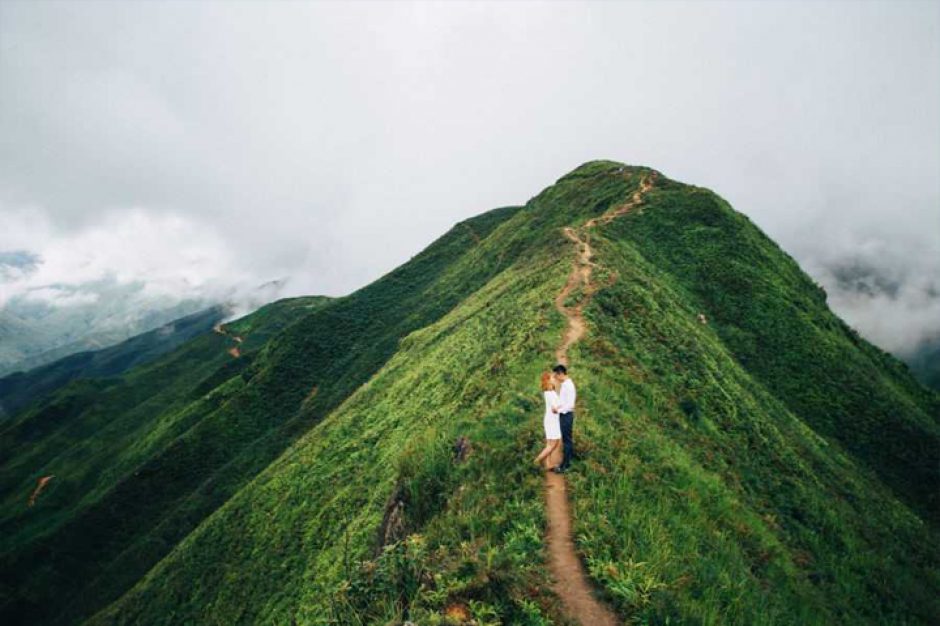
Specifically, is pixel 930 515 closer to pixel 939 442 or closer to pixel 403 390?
pixel 939 442

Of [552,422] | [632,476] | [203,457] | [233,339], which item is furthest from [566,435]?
[233,339]

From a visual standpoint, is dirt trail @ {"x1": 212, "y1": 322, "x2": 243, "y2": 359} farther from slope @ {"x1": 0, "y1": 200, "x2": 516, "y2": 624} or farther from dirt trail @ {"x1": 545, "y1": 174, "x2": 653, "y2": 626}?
dirt trail @ {"x1": 545, "y1": 174, "x2": 653, "y2": 626}

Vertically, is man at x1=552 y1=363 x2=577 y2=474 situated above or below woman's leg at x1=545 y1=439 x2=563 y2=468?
above

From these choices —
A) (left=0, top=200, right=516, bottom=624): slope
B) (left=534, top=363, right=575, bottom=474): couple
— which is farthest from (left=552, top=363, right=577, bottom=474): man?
(left=0, top=200, right=516, bottom=624): slope

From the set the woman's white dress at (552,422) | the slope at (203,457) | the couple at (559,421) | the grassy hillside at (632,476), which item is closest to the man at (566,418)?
the couple at (559,421)

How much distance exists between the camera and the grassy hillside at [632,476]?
8859 mm

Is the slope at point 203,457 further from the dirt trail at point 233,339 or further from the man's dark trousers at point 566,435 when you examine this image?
the man's dark trousers at point 566,435

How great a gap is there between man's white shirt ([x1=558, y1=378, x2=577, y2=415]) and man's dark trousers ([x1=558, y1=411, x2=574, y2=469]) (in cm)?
13

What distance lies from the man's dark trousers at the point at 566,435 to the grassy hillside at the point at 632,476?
370 mm

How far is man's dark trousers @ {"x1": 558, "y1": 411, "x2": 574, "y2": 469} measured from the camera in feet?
38.3

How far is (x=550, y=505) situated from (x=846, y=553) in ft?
47.8

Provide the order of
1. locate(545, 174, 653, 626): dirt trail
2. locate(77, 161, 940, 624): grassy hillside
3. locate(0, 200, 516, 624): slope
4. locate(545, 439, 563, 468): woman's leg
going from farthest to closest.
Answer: locate(0, 200, 516, 624): slope
locate(545, 439, 563, 468): woman's leg
locate(77, 161, 940, 624): grassy hillside
locate(545, 174, 653, 626): dirt trail

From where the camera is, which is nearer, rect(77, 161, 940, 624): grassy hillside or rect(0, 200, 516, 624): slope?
rect(77, 161, 940, 624): grassy hillside

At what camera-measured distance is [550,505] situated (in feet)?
34.2
